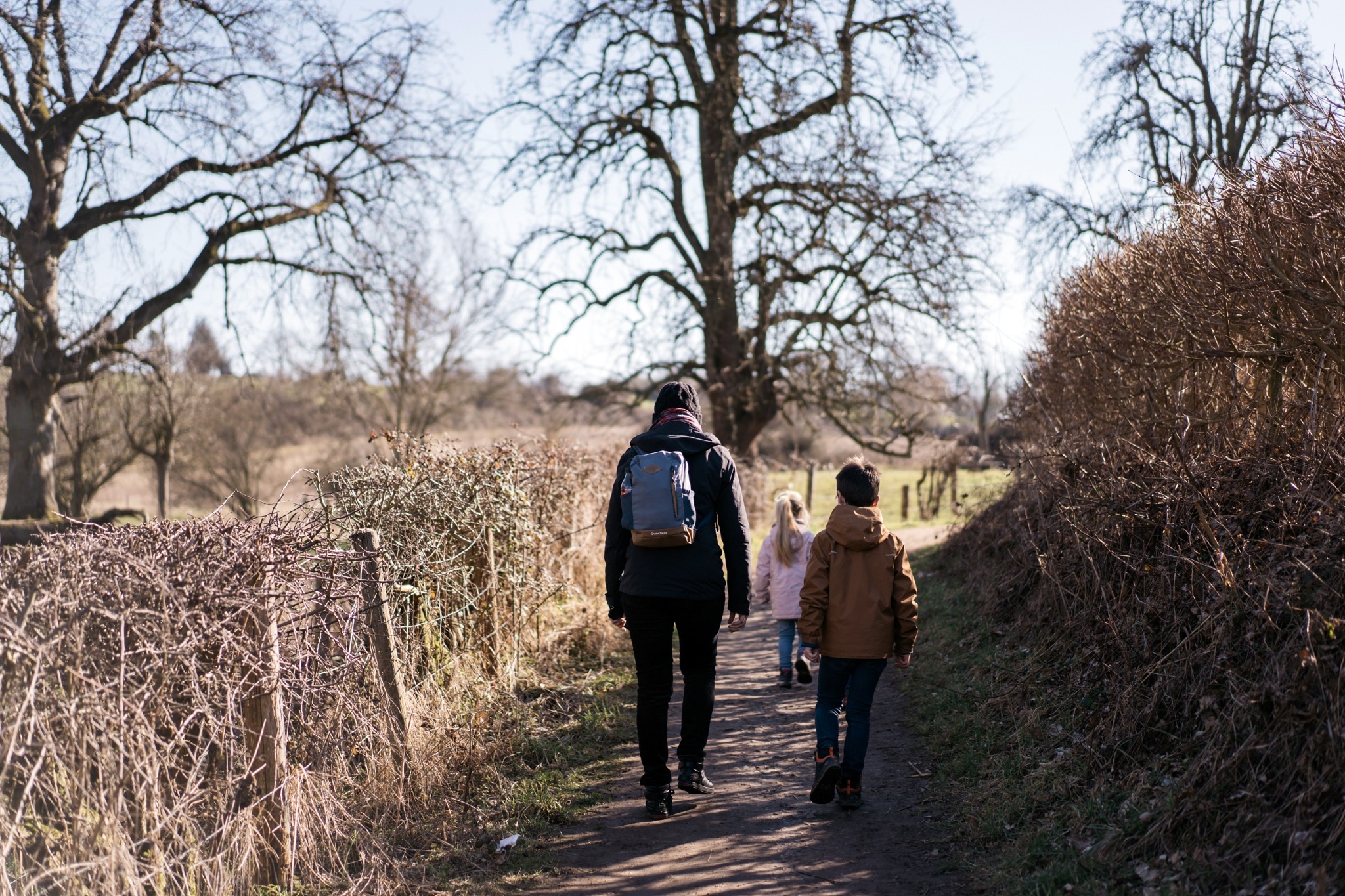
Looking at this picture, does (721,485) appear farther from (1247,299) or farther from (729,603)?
(1247,299)

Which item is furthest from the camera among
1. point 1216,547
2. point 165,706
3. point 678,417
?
point 678,417

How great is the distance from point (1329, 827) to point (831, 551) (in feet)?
7.66

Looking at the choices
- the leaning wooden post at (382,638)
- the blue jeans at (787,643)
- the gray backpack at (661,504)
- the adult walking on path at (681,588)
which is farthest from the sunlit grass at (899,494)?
the leaning wooden post at (382,638)

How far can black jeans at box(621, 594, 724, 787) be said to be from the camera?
4.79 metres

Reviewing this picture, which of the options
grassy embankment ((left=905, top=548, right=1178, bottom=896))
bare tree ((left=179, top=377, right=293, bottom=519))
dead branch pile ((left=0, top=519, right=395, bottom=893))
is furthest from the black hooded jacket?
bare tree ((left=179, top=377, right=293, bottom=519))

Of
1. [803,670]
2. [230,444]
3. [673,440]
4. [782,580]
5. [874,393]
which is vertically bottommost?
[803,670]

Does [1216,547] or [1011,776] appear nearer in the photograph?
[1216,547]

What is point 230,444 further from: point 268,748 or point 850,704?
point 850,704

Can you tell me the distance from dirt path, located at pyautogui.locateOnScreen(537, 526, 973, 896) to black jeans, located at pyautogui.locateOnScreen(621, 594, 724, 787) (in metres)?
0.36

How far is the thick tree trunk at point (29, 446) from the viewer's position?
16.1 meters

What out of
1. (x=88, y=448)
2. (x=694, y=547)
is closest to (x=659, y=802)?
(x=694, y=547)

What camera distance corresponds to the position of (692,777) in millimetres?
5059

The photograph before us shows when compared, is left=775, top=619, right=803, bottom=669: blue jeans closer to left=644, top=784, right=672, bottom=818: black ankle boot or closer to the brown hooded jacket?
the brown hooded jacket

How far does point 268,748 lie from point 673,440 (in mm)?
2309
